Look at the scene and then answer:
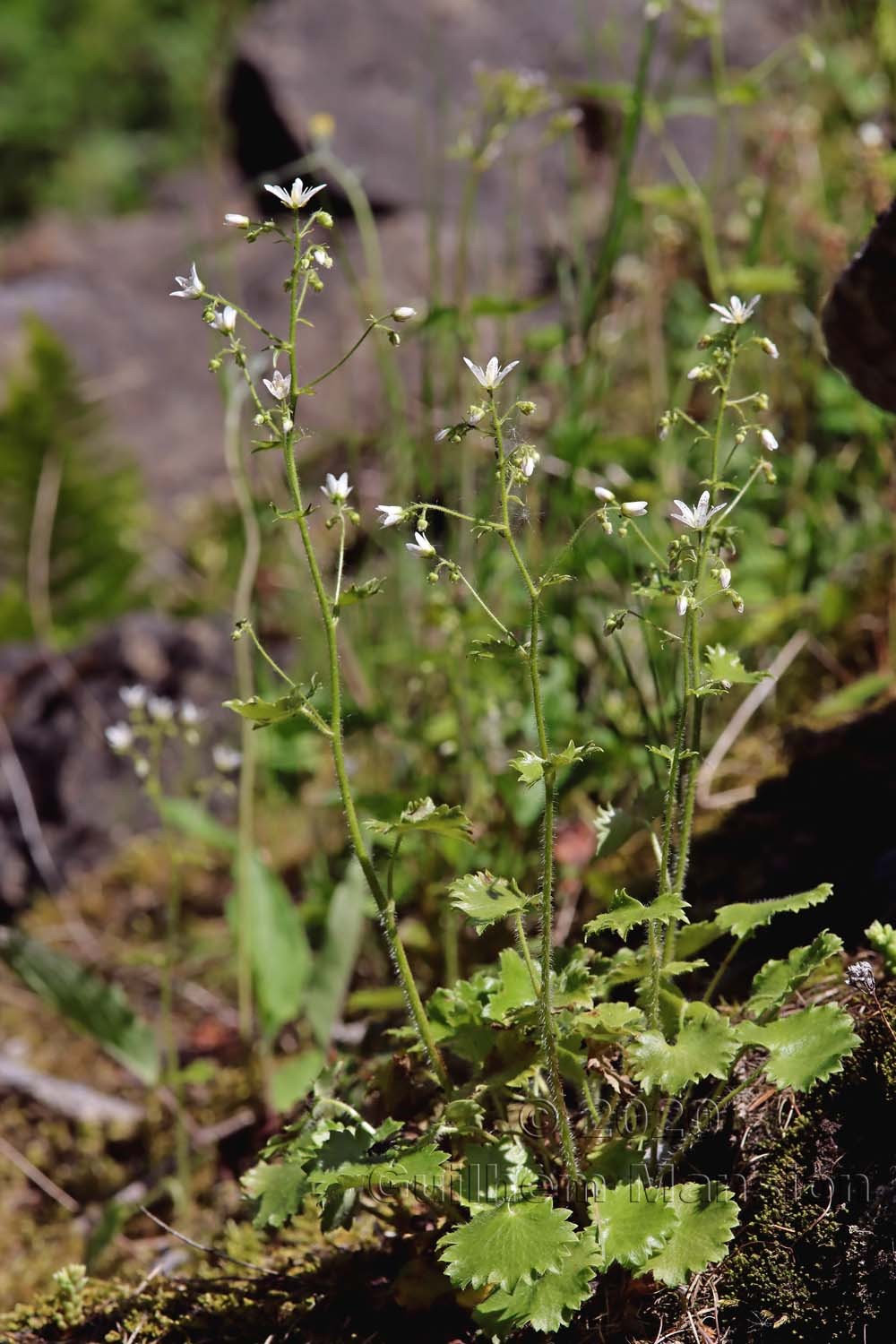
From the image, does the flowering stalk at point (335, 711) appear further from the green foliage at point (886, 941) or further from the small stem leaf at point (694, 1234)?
the green foliage at point (886, 941)

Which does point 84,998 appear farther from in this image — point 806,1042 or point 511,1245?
point 806,1042

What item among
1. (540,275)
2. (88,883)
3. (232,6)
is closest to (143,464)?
(540,275)

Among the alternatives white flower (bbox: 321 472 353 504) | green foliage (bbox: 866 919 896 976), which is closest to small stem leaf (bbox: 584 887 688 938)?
green foliage (bbox: 866 919 896 976)

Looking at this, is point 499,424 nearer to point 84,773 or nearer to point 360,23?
Answer: point 84,773

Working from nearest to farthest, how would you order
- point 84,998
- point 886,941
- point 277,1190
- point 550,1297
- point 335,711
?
point 550,1297, point 335,711, point 277,1190, point 886,941, point 84,998

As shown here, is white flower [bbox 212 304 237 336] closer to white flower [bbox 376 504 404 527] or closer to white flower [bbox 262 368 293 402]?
white flower [bbox 262 368 293 402]

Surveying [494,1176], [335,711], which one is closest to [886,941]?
[494,1176]
